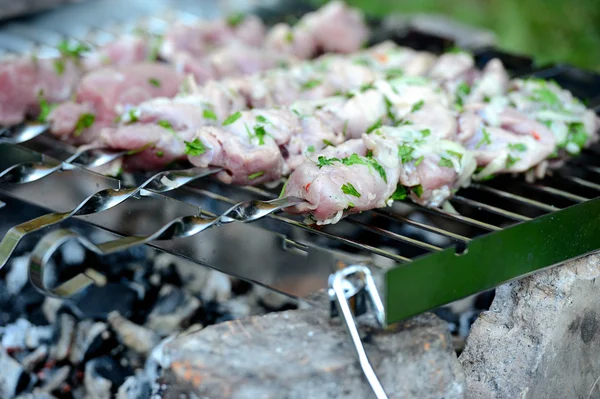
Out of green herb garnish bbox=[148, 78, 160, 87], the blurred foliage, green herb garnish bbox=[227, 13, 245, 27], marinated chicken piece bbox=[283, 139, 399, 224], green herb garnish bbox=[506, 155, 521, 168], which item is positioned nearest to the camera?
marinated chicken piece bbox=[283, 139, 399, 224]

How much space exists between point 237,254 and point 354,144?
69 cm

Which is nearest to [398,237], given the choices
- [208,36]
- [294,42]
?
[294,42]

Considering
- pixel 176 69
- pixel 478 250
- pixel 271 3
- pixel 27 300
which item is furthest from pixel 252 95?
pixel 271 3

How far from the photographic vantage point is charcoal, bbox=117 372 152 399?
294cm

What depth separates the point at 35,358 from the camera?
3.17m

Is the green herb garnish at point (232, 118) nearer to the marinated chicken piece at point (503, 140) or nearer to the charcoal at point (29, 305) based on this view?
the marinated chicken piece at point (503, 140)

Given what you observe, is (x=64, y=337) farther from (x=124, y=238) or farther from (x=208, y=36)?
(x=208, y=36)

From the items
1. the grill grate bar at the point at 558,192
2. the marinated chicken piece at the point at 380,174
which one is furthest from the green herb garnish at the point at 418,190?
the grill grate bar at the point at 558,192

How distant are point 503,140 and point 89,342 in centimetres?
181

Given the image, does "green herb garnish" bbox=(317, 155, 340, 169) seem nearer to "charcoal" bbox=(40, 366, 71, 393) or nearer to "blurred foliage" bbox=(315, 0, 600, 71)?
"charcoal" bbox=(40, 366, 71, 393)

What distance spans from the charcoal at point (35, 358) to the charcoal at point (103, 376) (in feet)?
0.70

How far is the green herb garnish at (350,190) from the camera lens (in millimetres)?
2729

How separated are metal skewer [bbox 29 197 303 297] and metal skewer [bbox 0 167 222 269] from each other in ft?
0.21

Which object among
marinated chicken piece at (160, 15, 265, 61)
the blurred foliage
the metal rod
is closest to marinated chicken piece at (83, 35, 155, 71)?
marinated chicken piece at (160, 15, 265, 61)
